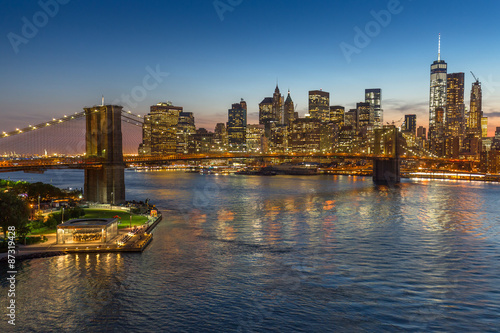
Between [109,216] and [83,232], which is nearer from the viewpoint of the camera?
[83,232]

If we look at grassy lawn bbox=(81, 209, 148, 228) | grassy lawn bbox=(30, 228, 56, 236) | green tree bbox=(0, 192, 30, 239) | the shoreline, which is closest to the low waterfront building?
the shoreline

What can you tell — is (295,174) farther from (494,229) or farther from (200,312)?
(200,312)

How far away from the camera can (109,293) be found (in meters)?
22.7

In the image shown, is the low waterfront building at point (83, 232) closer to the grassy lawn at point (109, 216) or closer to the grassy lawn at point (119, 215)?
the grassy lawn at point (109, 216)

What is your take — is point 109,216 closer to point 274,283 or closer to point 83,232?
point 83,232

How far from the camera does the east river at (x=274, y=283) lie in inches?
763

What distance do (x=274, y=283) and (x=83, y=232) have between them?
16395 millimetres

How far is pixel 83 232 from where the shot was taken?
31.7 m

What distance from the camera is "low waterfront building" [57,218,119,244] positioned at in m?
31.1

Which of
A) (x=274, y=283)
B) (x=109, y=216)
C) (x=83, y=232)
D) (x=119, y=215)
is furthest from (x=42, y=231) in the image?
(x=274, y=283)

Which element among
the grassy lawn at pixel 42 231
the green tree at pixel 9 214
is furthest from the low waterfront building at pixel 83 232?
the grassy lawn at pixel 42 231

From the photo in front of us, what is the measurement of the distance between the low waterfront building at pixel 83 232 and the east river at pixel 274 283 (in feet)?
7.71

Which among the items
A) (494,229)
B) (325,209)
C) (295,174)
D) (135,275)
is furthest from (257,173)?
(135,275)

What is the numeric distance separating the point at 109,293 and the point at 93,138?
37.9 metres
